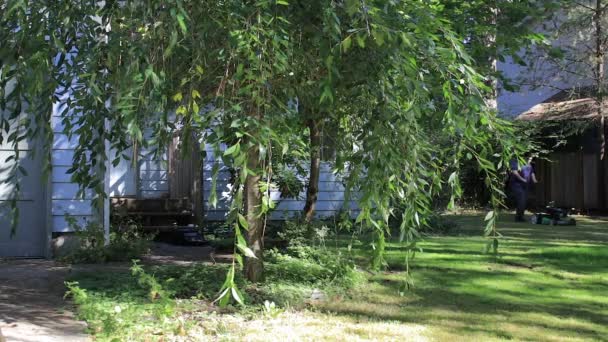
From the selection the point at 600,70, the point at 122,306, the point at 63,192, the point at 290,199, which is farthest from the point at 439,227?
the point at 122,306

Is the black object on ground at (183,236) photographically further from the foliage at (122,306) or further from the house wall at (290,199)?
the foliage at (122,306)

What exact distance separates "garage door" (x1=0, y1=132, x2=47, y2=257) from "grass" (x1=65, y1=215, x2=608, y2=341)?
7.08 feet

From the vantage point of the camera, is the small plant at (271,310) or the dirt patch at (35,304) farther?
the small plant at (271,310)

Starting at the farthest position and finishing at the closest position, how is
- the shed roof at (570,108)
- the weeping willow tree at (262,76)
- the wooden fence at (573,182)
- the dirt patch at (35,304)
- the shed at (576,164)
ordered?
the wooden fence at (573,182), the shed at (576,164), the shed roof at (570,108), the dirt patch at (35,304), the weeping willow tree at (262,76)

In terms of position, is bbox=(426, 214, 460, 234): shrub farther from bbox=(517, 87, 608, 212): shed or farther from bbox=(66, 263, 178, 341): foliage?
bbox=(66, 263, 178, 341): foliage

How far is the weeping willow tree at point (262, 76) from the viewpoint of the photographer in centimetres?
432

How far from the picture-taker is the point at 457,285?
7.91 metres

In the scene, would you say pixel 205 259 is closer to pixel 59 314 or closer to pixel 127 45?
pixel 59 314

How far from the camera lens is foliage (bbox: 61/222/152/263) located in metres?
9.22

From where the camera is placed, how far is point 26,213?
9812mm

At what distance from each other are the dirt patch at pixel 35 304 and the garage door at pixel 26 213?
14.2 inches

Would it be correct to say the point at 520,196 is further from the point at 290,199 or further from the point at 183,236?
the point at 183,236

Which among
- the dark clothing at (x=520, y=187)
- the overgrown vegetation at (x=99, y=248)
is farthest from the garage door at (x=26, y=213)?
the dark clothing at (x=520, y=187)

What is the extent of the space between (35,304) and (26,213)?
3470 mm
